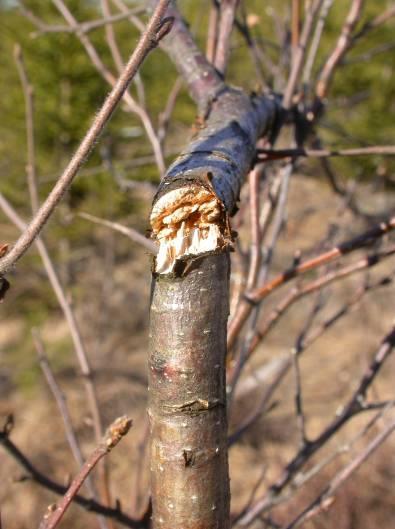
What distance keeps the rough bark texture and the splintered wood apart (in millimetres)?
16

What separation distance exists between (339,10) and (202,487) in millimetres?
8854

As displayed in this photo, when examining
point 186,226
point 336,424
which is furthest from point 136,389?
point 186,226

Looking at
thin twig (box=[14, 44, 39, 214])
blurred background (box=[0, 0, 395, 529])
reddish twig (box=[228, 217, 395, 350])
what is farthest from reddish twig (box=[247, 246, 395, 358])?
blurred background (box=[0, 0, 395, 529])

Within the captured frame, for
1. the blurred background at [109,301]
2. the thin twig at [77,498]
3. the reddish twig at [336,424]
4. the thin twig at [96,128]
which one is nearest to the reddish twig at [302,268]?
the reddish twig at [336,424]

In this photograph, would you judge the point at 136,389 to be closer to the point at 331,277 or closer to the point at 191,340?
the point at 331,277

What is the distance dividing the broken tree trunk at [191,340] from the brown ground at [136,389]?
6.31ft

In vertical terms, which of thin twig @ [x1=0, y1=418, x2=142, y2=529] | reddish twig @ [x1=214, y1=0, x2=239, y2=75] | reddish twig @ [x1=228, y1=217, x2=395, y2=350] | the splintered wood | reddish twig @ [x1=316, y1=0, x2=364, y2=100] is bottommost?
thin twig @ [x1=0, y1=418, x2=142, y2=529]

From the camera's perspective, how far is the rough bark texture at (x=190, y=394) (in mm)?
507

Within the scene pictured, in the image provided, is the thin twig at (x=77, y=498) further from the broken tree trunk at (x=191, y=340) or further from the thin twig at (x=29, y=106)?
the thin twig at (x=29, y=106)

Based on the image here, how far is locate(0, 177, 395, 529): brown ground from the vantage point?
3.30 meters

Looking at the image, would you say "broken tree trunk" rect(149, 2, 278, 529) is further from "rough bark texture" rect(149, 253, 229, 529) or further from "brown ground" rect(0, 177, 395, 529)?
"brown ground" rect(0, 177, 395, 529)

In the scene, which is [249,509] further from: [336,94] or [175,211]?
[336,94]

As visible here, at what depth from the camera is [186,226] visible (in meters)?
0.54

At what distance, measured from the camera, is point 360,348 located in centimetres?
496
